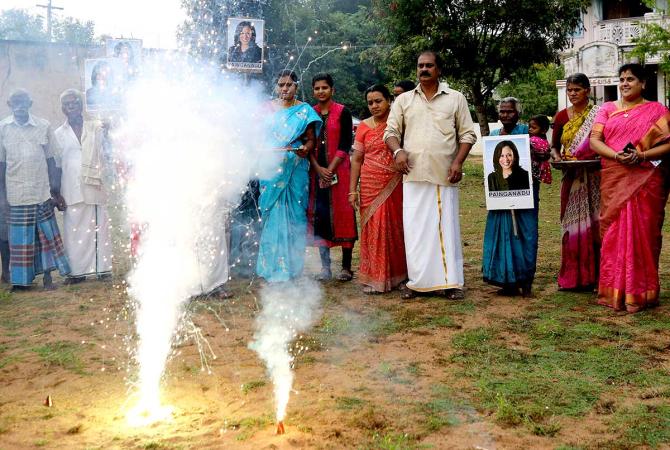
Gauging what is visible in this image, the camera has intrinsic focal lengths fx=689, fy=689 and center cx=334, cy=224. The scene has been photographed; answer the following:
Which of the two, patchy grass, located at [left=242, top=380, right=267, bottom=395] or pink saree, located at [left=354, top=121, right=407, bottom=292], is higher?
pink saree, located at [left=354, top=121, right=407, bottom=292]

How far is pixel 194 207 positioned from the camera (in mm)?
5723

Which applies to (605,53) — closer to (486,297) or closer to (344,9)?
(344,9)

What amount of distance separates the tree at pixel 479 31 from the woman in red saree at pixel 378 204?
32.3 ft

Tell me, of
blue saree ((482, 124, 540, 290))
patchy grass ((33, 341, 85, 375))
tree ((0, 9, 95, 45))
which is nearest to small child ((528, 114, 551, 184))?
blue saree ((482, 124, 540, 290))

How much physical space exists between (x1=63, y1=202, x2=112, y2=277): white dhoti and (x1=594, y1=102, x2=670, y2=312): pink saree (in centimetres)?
530

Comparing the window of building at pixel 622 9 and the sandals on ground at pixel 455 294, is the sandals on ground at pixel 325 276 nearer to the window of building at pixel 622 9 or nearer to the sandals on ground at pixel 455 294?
the sandals on ground at pixel 455 294

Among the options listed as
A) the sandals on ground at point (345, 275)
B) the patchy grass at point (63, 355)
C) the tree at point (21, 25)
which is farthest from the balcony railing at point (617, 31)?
the patchy grass at point (63, 355)

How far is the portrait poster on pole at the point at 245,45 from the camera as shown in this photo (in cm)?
681

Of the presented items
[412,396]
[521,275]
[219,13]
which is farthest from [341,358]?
[219,13]

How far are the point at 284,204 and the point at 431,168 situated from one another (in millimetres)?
1543

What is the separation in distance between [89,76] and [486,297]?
14.6 feet

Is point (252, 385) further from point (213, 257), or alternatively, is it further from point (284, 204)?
point (284, 204)

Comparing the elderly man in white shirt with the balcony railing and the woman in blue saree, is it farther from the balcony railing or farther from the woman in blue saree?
the balcony railing

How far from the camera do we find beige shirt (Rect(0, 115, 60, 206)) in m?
7.20
